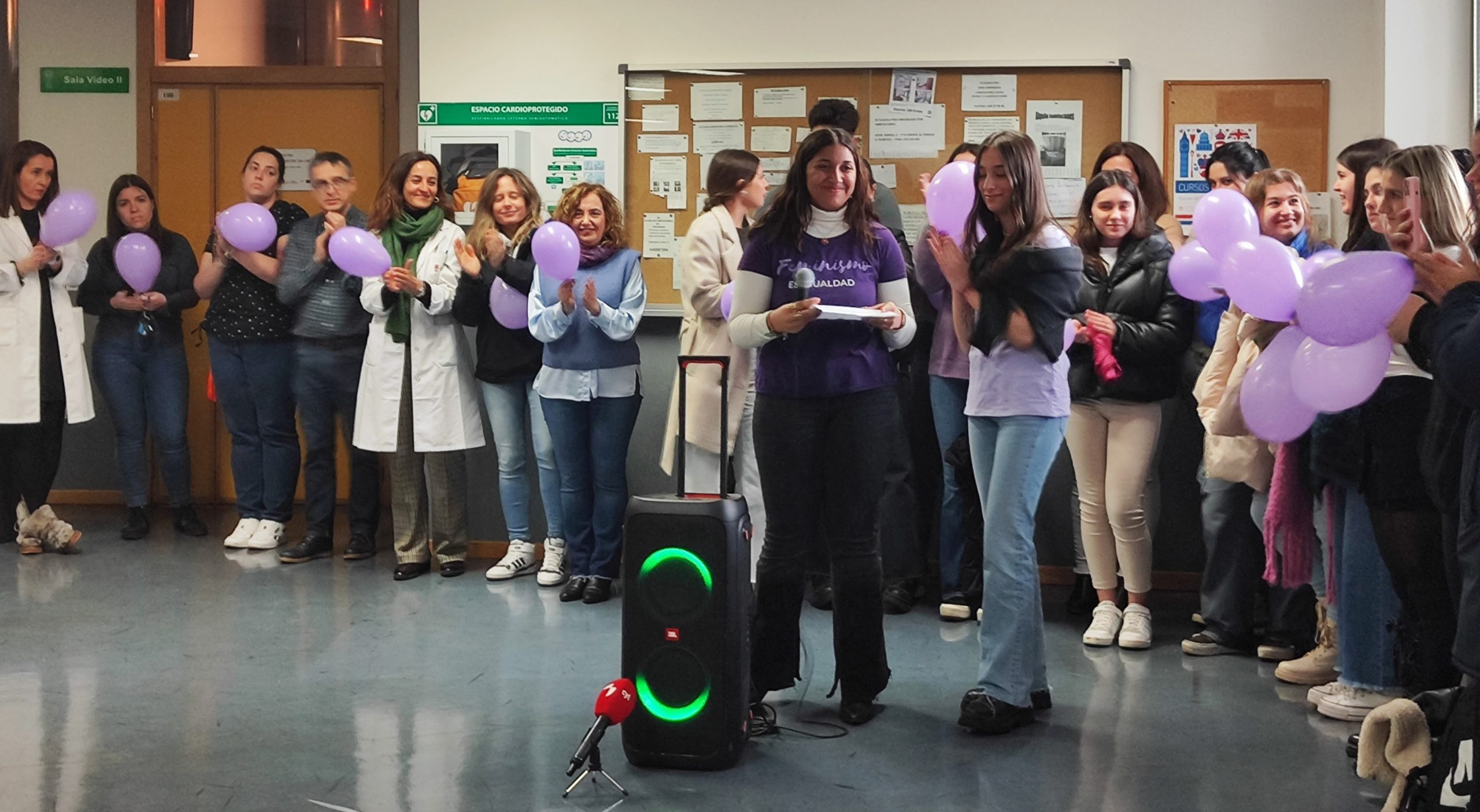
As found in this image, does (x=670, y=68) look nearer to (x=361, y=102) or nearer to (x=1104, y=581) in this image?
(x=361, y=102)

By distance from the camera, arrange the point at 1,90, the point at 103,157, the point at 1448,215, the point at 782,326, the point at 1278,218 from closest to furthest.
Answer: the point at 1448,215 → the point at 782,326 → the point at 1278,218 → the point at 1,90 → the point at 103,157

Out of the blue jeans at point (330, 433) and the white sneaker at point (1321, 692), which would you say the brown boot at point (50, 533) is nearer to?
the blue jeans at point (330, 433)

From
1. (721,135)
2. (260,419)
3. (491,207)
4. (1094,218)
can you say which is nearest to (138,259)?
(260,419)

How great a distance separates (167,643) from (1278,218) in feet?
11.2

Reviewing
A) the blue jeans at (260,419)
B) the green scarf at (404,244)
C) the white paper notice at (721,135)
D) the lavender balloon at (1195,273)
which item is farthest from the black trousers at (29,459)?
the lavender balloon at (1195,273)

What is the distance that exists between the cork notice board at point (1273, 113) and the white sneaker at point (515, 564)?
275 cm

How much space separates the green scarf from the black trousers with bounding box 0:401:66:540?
1612 millimetres

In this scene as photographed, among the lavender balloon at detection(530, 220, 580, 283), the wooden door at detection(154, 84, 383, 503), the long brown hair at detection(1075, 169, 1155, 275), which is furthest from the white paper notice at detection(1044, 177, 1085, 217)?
the wooden door at detection(154, 84, 383, 503)

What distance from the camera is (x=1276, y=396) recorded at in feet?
9.73

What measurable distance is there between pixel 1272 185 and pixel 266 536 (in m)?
4.02

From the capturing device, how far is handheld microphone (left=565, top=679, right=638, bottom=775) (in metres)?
2.85

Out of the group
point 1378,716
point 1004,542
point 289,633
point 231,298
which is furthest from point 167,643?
point 1378,716

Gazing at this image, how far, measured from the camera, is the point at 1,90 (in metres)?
6.30

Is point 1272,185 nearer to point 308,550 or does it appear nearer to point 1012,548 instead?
point 1012,548
